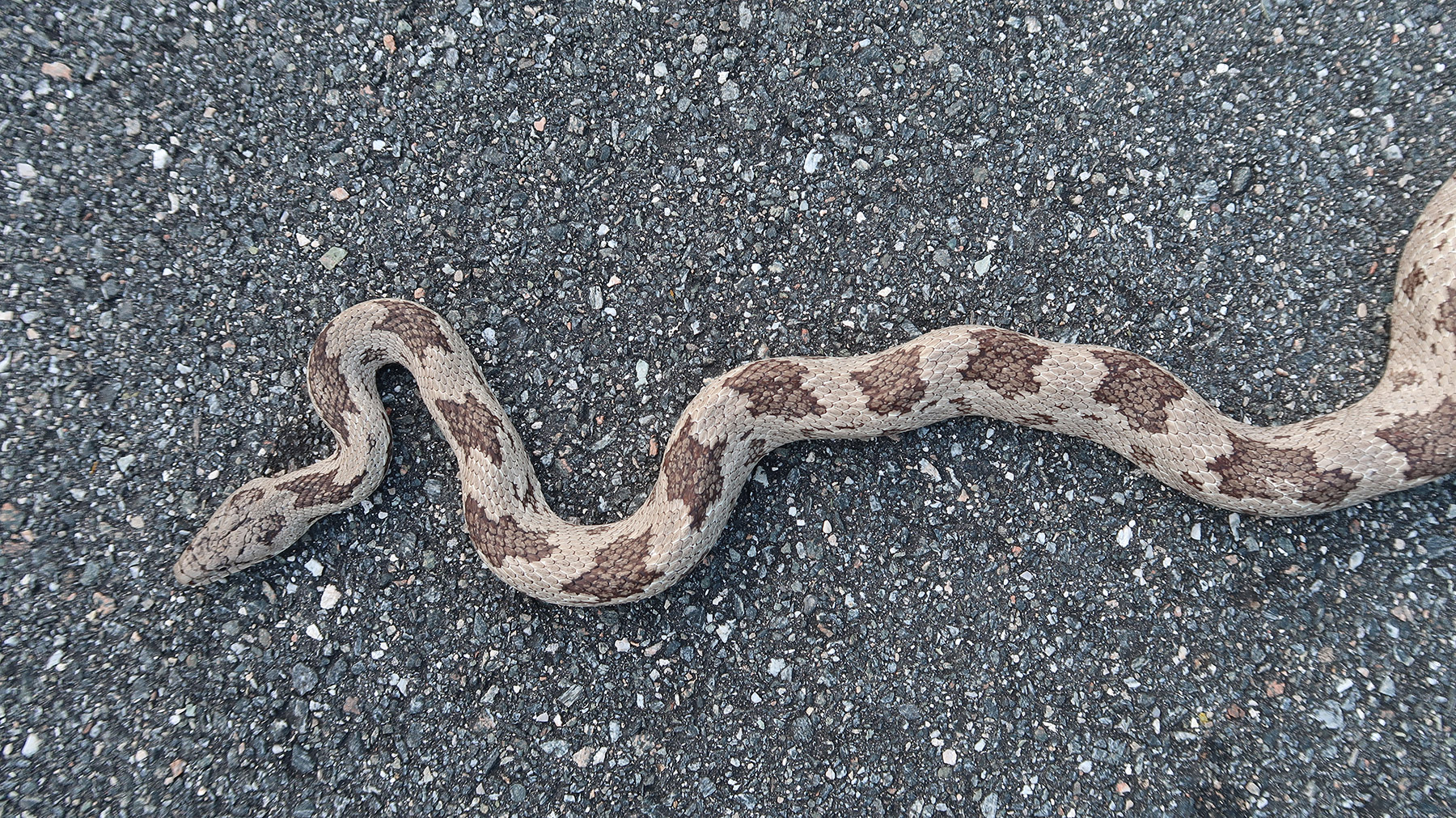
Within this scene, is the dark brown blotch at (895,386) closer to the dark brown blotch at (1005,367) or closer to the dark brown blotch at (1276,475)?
the dark brown blotch at (1005,367)

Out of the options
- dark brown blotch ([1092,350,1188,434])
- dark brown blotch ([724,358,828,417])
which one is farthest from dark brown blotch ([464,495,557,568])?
dark brown blotch ([1092,350,1188,434])

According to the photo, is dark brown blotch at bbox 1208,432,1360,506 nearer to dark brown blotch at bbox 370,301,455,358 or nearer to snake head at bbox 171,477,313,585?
dark brown blotch at bbox 370,301,455,358

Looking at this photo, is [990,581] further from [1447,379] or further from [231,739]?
[231,739]

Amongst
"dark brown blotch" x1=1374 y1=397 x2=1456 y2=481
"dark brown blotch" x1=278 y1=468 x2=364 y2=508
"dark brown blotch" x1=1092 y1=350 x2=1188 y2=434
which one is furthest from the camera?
"dark brown blotch" x1=278 y1=468 x2=364 y2=508

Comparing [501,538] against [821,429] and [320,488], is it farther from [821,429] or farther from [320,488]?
[821,429]

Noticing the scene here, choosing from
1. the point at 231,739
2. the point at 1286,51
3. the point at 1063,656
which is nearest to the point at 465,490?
the point at 231,739
